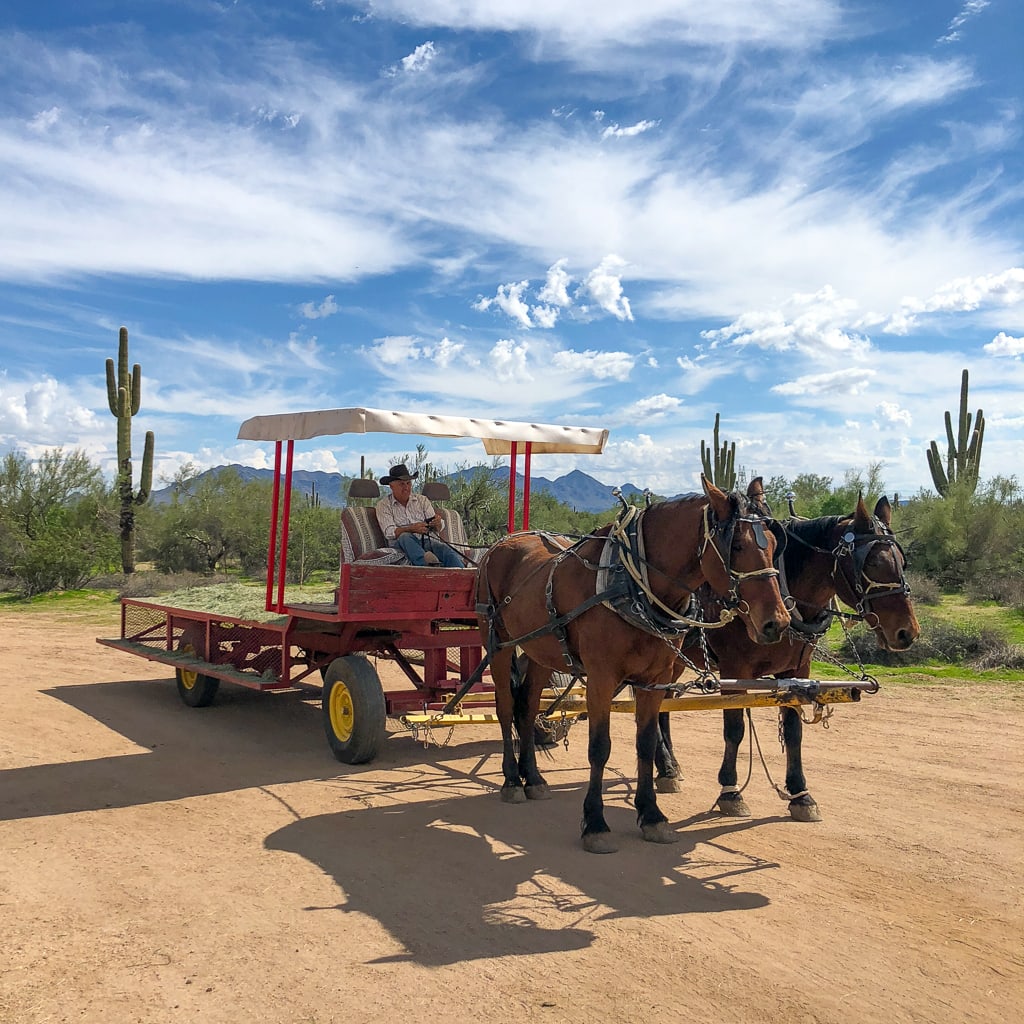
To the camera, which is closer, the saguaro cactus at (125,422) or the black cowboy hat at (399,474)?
the black cowboy hat at (399,474)

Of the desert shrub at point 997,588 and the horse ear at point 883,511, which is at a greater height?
the horse ear at point 883,511

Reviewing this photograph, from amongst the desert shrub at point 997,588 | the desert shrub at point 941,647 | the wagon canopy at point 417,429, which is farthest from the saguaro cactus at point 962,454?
the wagon canopy at point 417,429

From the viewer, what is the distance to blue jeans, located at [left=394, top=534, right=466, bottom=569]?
8.31m

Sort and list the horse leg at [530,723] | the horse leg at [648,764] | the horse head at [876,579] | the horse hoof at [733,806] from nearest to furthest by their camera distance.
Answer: the horse leg at [648,764] → the horse head at [876,579] → the horse hoof at [733,806] → the horse leg at [530,723]

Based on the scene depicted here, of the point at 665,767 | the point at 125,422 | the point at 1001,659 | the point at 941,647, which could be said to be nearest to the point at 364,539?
the point at 665,767

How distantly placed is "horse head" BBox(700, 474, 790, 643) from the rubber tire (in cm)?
338

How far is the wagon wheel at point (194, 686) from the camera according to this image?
9.88 meters

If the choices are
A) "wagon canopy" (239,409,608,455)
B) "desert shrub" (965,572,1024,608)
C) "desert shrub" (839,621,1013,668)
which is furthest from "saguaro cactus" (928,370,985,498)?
"wagon canopy" (239,409,608,455)

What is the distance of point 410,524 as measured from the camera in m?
8.52

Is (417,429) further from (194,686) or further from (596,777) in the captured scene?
(194,686)

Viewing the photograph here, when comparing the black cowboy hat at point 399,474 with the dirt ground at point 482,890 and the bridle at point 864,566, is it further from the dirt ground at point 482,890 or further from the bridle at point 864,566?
the bridle at point 864,566

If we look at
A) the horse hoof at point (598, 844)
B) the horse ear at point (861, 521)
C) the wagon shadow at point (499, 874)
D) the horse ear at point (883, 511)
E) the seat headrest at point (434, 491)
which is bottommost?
the wagon shadow at point (499, 874)

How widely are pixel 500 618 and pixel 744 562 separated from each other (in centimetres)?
260

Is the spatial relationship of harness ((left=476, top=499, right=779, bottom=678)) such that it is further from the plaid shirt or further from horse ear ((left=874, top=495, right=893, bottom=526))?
the plaid shirt
